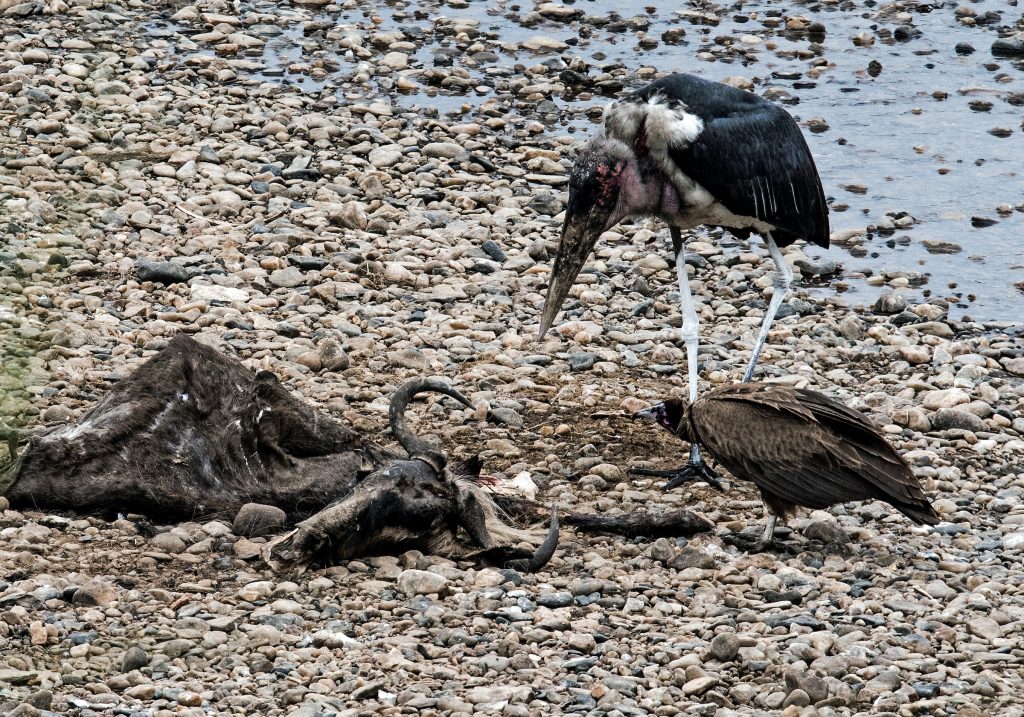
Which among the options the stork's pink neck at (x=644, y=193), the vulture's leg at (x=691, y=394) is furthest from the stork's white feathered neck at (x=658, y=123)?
the vulture's leg at (x=691, y=394)

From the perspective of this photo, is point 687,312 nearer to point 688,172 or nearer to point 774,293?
point 774,293

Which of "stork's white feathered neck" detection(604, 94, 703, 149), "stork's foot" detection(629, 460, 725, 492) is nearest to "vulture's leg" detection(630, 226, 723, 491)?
"stork's foot" detection(629, 460, 725, 492)

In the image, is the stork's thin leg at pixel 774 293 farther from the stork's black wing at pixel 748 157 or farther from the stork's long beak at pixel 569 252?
the stork's long beak at pixel 569 252

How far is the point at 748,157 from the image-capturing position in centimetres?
785

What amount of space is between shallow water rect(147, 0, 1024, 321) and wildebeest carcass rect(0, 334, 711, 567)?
4.58 m

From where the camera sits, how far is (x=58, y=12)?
14.0 metres

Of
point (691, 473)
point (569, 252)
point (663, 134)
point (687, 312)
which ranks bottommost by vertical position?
point (691, 473)

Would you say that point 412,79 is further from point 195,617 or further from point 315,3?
point 195,617

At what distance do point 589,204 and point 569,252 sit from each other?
30cm

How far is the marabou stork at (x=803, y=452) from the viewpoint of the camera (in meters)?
6.41

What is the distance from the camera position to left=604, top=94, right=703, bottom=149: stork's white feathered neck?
773 centimetres

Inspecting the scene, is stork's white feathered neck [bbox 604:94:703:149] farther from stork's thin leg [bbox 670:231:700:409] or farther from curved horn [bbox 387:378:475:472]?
curved horn [bbox 387:378:475:472]

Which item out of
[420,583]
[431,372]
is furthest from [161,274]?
[420,583]

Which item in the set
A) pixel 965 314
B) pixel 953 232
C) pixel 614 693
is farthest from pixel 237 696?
pixel 953 232
